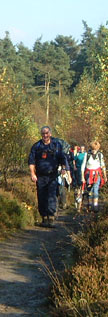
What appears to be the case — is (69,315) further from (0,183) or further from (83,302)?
(0,183)

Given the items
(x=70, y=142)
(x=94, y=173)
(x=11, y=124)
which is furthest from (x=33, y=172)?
(x=70, y=142)

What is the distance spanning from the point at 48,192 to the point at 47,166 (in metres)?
0.53

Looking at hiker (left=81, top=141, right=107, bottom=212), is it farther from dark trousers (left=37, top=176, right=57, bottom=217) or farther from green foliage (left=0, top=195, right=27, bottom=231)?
green foliage (left=0, top=195, right=27, bottom=231)

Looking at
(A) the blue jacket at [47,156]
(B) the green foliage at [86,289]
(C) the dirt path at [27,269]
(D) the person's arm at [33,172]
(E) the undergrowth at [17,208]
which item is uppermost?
(A) the blue jacket at [47,156]

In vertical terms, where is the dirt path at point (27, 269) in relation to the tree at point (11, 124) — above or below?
below

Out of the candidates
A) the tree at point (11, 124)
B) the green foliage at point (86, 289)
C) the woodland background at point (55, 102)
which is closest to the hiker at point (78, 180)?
the woodland background at point (55, 102)

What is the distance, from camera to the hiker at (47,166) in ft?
38.2

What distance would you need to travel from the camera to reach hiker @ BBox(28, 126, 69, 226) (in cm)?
1163

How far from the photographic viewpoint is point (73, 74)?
82625 millimetres

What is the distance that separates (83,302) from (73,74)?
78249 mm

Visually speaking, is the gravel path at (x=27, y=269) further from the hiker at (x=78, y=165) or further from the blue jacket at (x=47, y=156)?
the hiker at (x=78, y=165)

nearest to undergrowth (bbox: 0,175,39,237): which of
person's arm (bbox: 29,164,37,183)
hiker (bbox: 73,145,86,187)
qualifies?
person's arm (bbox: 29,164,37,183)

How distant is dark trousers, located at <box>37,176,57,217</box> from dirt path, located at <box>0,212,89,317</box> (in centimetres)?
42

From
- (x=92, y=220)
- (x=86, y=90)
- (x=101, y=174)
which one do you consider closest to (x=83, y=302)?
(x=92, y=220)
